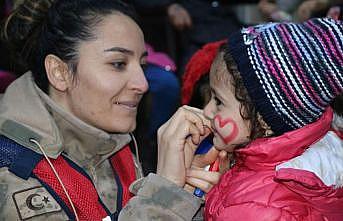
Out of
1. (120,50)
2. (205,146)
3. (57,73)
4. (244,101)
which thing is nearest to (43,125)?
(57,73)

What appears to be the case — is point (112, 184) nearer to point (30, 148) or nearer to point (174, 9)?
point (30, 148)

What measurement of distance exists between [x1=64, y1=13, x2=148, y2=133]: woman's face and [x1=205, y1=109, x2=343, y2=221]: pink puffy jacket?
471 millimetres

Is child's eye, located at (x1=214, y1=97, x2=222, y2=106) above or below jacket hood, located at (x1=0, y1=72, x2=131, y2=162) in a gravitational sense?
above

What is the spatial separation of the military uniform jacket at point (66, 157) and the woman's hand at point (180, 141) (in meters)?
0.06

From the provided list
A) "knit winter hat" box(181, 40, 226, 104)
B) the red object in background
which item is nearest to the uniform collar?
"knit winter hat" box(181, 40, 226, 104)

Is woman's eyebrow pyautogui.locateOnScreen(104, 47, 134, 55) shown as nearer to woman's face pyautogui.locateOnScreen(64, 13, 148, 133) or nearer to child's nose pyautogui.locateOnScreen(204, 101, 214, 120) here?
woman's face pyautogui.locateOnScreen(64, 13, 148, 133)

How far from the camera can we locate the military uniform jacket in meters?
1.81

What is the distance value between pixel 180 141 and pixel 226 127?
0.19m

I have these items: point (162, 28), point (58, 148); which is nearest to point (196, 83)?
point (58, 148)

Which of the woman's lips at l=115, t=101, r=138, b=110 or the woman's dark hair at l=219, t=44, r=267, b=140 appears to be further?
the woman's lips at l=115, t=101, r=138, b=110

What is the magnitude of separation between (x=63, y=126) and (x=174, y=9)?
2546 mm

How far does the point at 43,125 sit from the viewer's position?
1954 millimetres

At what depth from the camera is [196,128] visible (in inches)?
80.0

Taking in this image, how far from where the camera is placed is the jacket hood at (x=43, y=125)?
→ 1.91 metres
